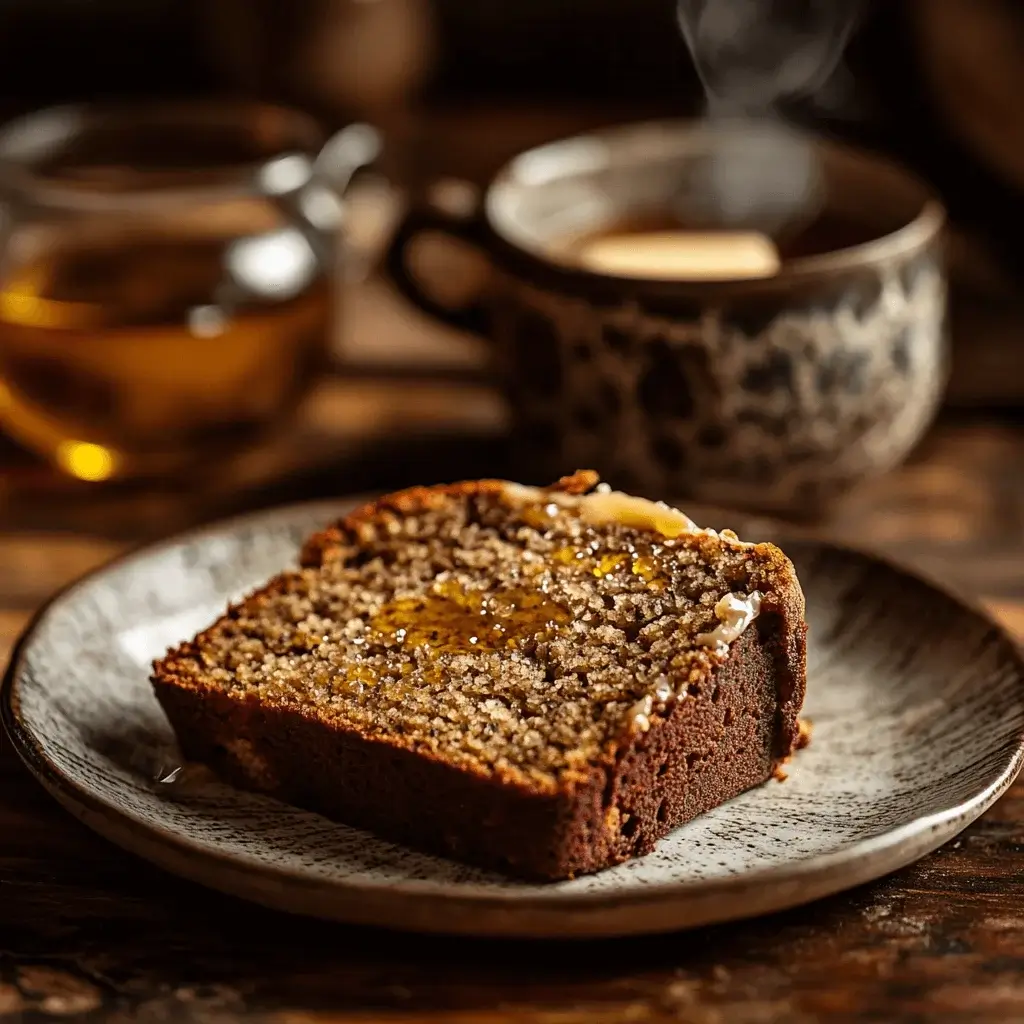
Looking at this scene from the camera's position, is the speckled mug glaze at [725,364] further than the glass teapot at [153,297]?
No

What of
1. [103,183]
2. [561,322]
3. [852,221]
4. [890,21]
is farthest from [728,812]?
[890,21]

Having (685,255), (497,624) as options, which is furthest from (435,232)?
(497,624)

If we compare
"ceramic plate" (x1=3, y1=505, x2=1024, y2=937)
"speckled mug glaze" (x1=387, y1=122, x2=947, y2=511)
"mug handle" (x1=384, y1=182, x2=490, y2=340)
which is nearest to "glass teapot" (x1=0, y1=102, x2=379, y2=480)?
"mug handle" (x1=384, y1=182, x2=490, y2=340)

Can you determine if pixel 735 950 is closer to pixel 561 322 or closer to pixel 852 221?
pixel 561 322

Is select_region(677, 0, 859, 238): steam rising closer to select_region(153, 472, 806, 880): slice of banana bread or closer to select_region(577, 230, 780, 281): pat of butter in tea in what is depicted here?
select_region(577, 230, 780, 281): pat of butter in tea

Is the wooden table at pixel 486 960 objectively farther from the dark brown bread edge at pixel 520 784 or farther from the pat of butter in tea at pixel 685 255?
the pat of butter in tea at pixel 685 255

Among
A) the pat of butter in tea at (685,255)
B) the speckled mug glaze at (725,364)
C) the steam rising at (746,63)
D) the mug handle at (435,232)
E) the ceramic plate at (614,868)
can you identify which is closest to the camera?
the ceramic plate at (614,868)

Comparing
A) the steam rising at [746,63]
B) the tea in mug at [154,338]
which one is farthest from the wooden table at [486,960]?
the steam rising at [746,63]
